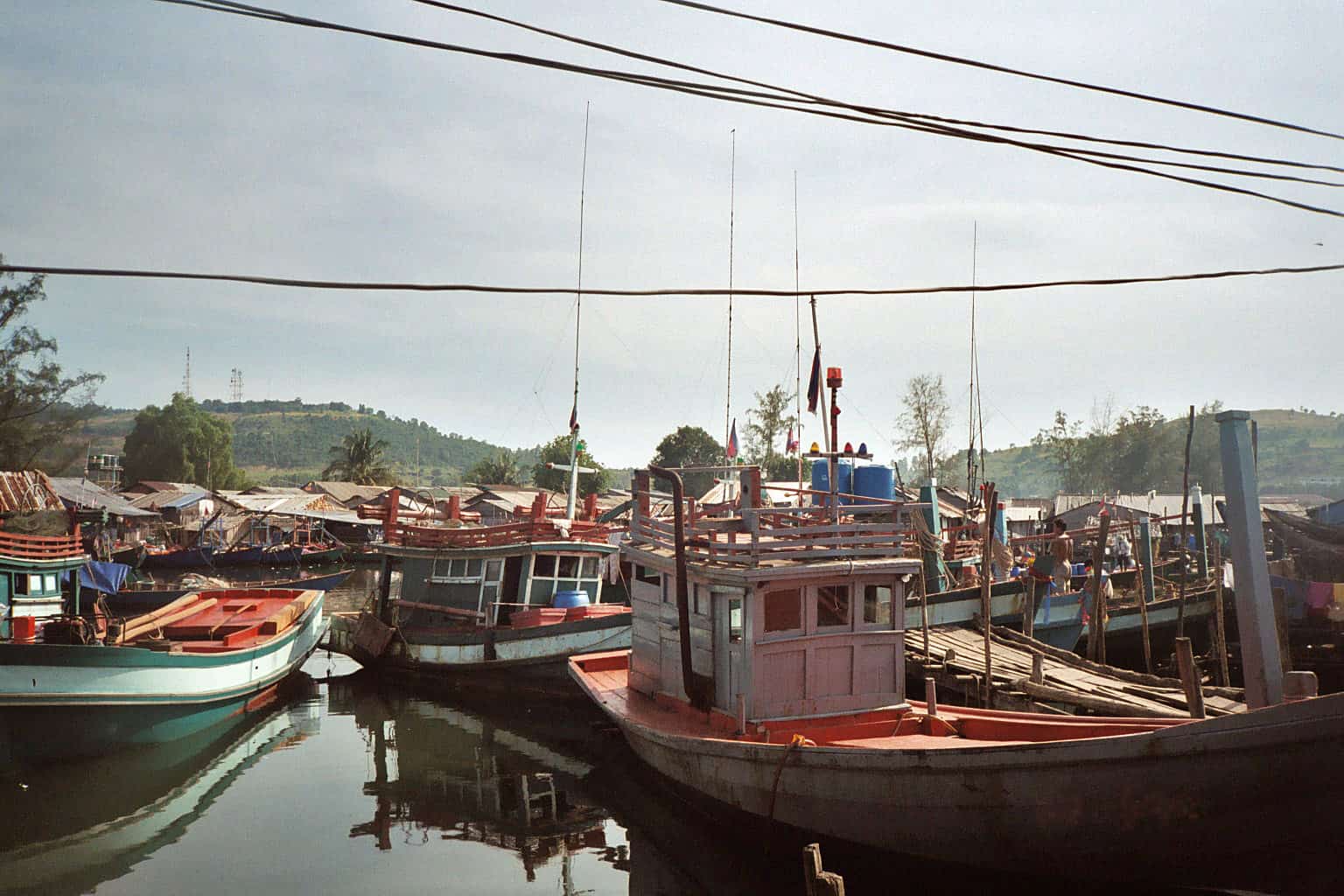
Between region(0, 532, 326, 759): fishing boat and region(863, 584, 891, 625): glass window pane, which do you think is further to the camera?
region(0, 532, 326, 759): fishing boat

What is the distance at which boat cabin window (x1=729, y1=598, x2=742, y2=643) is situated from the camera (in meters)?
12.0

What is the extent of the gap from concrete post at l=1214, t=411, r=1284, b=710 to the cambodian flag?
858 cm

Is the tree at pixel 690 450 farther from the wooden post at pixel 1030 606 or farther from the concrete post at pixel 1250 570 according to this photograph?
the concrete post at pixel 1250 570

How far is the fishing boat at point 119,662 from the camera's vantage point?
1441 centimetres

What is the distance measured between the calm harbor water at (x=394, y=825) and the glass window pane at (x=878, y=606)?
122 inches

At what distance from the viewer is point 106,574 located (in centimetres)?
3044

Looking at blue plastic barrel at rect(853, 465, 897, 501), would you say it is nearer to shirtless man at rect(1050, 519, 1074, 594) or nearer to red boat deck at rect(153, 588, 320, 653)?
shirtless man at rect(1050, 519, 1074, 594)

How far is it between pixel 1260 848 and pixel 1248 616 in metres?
1.92

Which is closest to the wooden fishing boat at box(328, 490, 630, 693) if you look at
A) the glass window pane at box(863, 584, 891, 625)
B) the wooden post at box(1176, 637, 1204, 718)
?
the glass window pane at box(863, 584, 891, 625)

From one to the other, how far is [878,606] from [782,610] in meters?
1.34

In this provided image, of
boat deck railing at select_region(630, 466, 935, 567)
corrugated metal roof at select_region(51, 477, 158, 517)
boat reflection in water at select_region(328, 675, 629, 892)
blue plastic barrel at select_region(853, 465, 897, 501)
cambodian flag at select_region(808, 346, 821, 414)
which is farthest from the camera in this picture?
corrugated metal roof at select_region(51, 477, 158, 517)

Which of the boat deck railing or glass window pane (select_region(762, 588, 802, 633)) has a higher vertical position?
the boat deck railing

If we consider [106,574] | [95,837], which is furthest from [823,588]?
[106,574]

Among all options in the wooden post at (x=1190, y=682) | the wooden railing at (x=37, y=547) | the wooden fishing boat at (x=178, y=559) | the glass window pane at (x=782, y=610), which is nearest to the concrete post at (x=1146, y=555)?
the wooden post at (x=1190, y=682)
